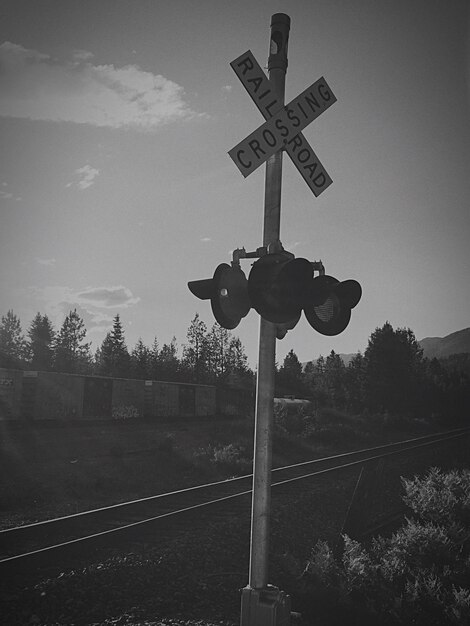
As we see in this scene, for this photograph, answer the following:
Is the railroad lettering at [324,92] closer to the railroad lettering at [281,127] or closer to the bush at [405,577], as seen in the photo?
the railroad lettering at [281,127]

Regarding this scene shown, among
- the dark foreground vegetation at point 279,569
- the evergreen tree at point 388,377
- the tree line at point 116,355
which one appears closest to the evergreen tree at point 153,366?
the tree line at point 116,355

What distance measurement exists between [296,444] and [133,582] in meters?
19.4

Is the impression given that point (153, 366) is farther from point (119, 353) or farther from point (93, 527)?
point (93, 527)

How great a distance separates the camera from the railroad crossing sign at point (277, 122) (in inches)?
115

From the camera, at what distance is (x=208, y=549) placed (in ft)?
23.7

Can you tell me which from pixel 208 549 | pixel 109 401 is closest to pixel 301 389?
pixel 109 401

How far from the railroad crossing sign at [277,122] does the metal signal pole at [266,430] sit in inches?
3.8

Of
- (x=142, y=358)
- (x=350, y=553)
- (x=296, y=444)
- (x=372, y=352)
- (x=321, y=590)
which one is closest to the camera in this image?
(x=321, y=590)

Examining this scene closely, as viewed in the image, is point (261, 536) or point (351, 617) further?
point (351, 617)

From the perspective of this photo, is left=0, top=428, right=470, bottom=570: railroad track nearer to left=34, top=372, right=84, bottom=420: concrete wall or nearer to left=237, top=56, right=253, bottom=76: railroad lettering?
left=237, top=56, right=253, bottom=76: railroad lettering

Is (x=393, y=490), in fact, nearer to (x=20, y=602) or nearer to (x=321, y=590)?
(x=321, y=590)

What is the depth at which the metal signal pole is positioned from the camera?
106 inches

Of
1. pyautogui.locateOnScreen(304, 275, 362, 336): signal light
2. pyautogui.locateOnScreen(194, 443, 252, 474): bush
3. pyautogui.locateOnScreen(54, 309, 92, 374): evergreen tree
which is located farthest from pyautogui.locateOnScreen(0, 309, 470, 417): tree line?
pyautogui.locateOnScreen(304, 275, 362, 336): signal light

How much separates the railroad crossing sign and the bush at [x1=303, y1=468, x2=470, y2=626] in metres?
5.17
